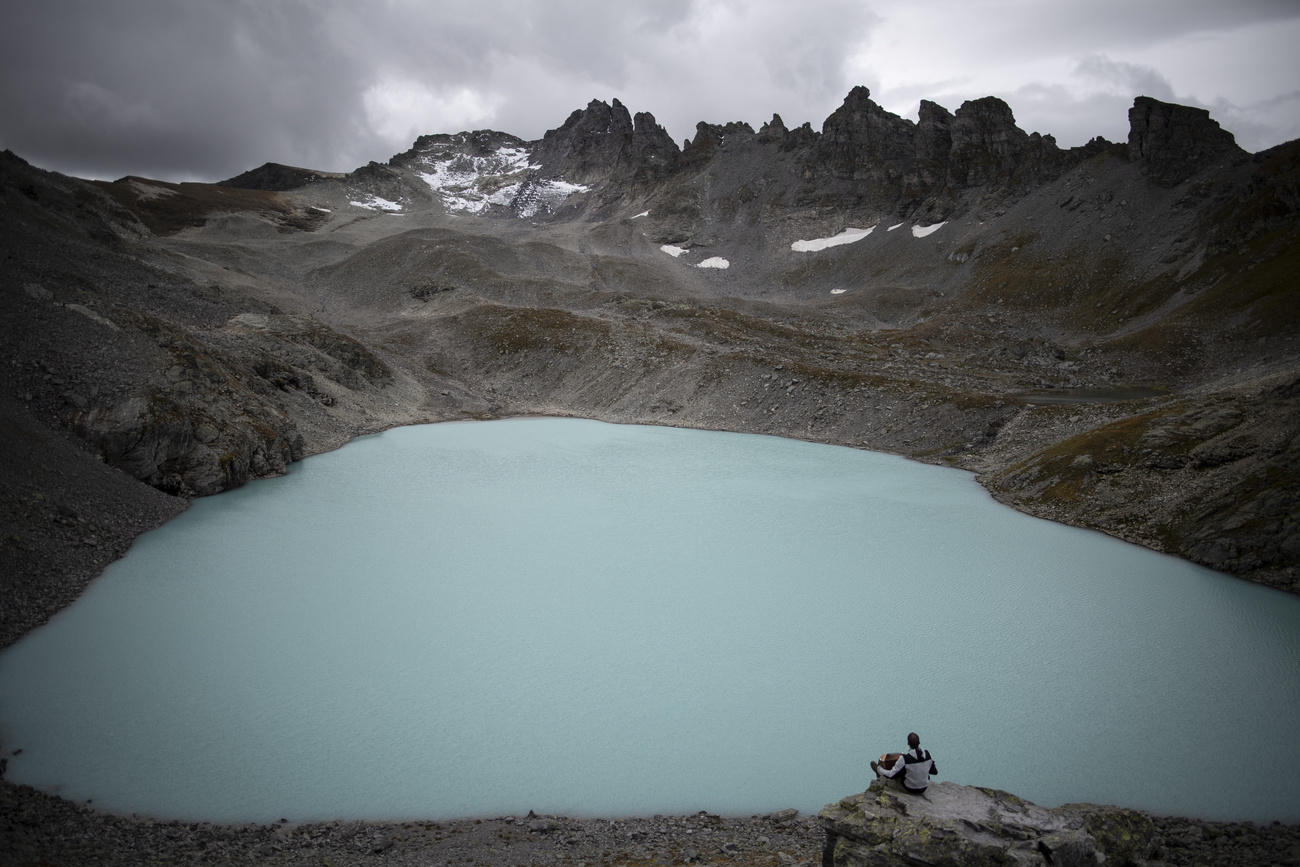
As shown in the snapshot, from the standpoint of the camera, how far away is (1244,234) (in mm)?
79312

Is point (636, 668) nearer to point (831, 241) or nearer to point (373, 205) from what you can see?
point (831, 241)

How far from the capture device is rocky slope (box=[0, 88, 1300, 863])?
3431 cm

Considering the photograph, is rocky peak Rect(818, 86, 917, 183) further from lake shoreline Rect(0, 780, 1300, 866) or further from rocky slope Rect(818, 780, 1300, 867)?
rocky slope Rect(818, 780, 1300, 867)

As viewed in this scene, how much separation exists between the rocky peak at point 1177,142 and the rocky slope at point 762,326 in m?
0.48

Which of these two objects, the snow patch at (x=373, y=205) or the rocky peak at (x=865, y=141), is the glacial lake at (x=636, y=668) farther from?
the snow patch at (x=373, y=205)

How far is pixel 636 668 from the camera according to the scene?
2230 centimetres

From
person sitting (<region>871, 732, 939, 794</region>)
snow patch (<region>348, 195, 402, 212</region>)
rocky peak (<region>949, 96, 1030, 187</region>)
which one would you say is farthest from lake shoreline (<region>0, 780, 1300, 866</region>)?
snow patch (<region>348, 195, 402, 212</region>)

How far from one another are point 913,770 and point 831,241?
137675mm

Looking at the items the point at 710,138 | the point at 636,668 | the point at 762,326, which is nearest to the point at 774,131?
the point at 710,138

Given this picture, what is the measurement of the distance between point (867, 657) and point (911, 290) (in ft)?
329

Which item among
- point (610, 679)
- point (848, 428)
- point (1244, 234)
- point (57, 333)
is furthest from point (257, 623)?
point (1244, 234)

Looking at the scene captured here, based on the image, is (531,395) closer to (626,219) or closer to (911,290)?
(911,290)

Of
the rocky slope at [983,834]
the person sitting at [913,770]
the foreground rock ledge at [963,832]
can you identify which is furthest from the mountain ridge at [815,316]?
the person sitting at [913,770]

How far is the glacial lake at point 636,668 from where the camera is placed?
55.3 feet
